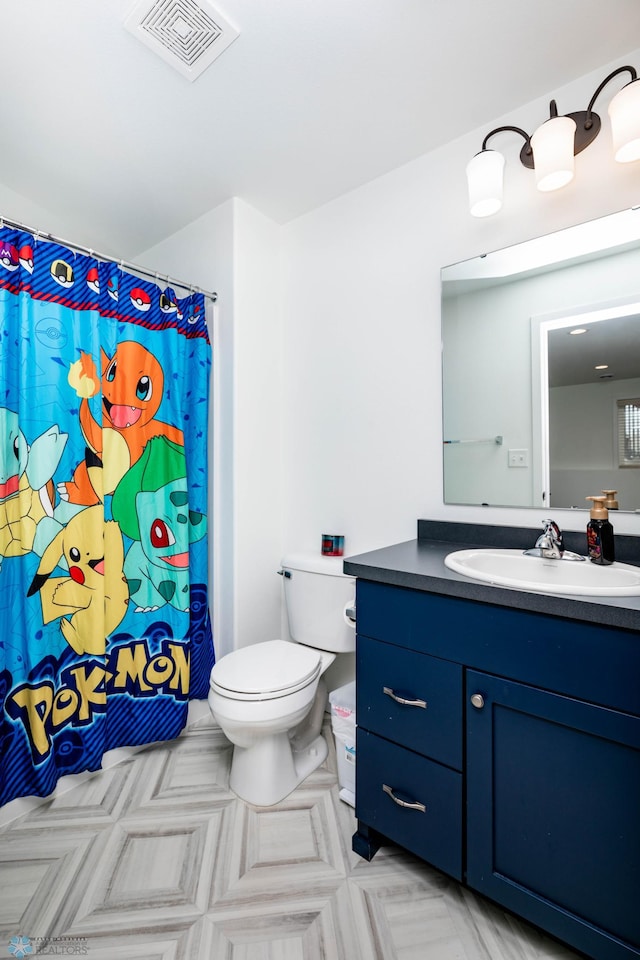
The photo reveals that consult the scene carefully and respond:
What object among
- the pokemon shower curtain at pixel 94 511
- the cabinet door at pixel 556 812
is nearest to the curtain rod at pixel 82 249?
the pokemon shower curtain at pixel 94 511

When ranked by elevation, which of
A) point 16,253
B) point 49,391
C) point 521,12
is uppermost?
point 521,12

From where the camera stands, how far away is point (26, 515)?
4.74 ft

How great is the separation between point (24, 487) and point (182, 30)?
4.64 ft

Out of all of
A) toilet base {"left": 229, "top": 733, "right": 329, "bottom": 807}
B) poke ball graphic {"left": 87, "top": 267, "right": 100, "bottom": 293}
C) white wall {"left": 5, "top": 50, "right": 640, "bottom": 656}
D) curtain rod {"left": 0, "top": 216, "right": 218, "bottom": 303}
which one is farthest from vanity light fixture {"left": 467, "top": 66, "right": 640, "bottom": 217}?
toilet base {"left": 229, "top": 733, "right": 329, "bottom": 807}

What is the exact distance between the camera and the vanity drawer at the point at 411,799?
3.57 feet

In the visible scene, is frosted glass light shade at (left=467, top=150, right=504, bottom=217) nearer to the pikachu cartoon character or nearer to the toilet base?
the pikachu cartoon character

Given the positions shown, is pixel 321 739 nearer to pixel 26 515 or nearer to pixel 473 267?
pixel 26 515

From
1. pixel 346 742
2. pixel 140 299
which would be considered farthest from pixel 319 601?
pixel 140 299

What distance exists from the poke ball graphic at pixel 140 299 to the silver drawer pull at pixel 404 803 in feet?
6.06

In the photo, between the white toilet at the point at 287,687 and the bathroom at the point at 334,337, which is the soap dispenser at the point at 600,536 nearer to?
the bathroom at the point at 334,337

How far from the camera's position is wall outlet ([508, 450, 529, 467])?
1.49 meters

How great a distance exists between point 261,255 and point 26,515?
151cm

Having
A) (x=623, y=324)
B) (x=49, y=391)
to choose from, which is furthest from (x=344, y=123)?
(x=49, y=391)

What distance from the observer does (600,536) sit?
3.90ft
